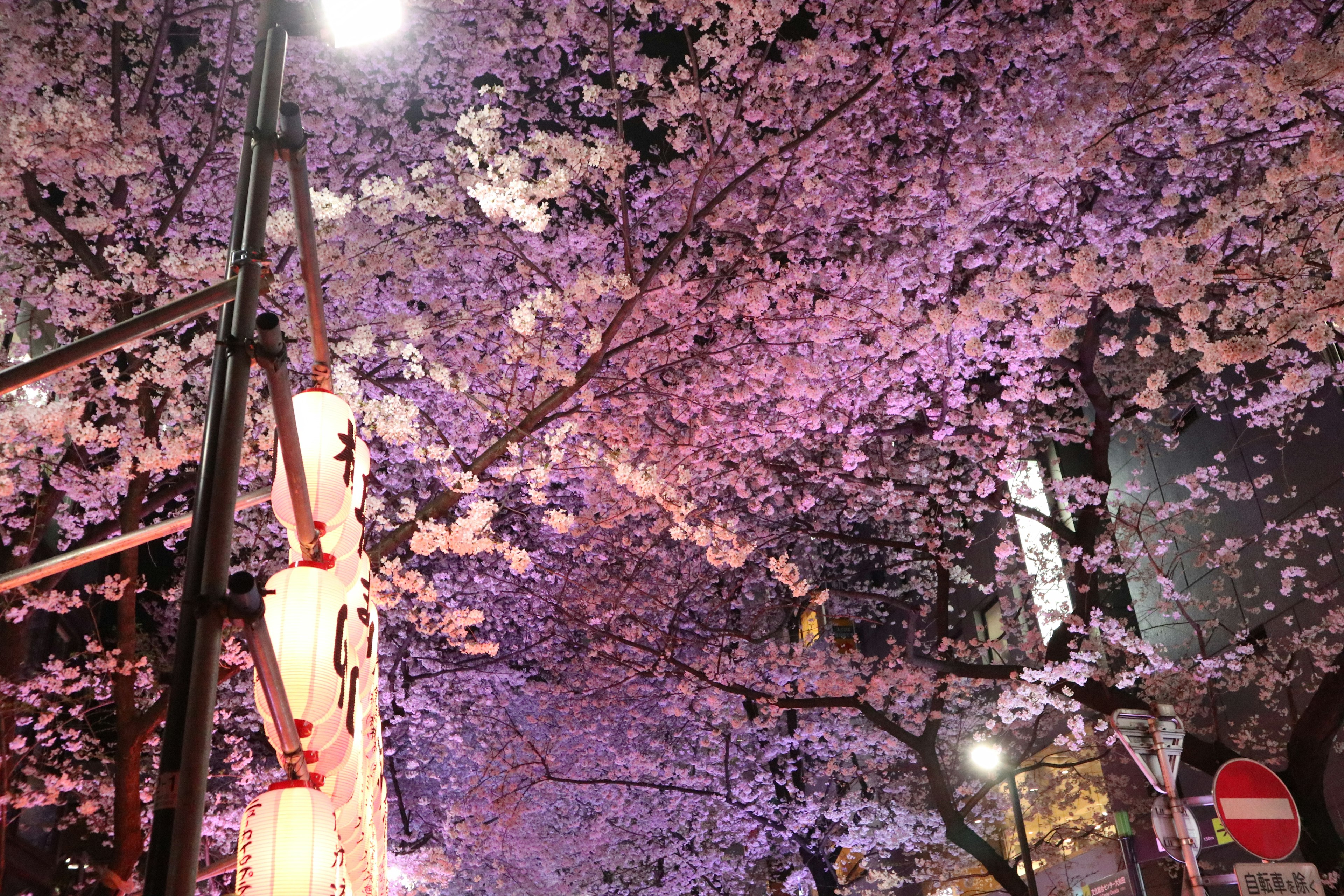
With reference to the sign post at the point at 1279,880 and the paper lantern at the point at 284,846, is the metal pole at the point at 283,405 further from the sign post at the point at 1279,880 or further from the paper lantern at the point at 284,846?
the sign post at the point at 1279,880

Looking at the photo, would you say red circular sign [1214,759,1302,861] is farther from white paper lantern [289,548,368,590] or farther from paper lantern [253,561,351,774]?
white paper lantern [289,548,368,590]

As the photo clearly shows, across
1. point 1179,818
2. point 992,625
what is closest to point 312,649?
point 1179,818

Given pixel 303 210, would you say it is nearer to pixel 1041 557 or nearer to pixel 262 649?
pixel 262 649

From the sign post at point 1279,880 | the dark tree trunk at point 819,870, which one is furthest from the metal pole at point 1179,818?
the dark tree trunk at point 819,870

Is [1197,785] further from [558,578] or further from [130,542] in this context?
[130,542]

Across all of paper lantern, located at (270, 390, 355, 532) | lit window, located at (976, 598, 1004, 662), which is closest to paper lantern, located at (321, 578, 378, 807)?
paper lantern, located at (270, 390, 355, 532)

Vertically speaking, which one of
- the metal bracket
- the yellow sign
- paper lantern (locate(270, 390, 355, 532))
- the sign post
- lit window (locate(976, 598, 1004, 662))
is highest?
the yellow sign

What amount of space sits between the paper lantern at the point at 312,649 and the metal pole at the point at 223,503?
226 centimetres

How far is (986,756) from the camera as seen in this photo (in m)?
17.4

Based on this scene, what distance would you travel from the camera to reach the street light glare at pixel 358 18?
5012 mm

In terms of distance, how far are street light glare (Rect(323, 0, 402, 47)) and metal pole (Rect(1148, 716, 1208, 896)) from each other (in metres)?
9.05

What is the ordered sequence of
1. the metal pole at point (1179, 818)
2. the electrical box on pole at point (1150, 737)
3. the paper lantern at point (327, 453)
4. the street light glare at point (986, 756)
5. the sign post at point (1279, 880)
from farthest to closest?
1. the street light glare at point (986, 756)
2. the electrical box on pole at point (1150, 737)
3. the metal pole at point (1179, 818)
4. the sign post at point (1279, 880)
5. the paper lantern at point (327, 453)

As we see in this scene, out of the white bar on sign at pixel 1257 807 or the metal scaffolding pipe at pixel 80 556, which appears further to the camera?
the white bar on sign at pixel 1257 807

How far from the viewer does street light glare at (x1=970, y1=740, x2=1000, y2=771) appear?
17250mm
